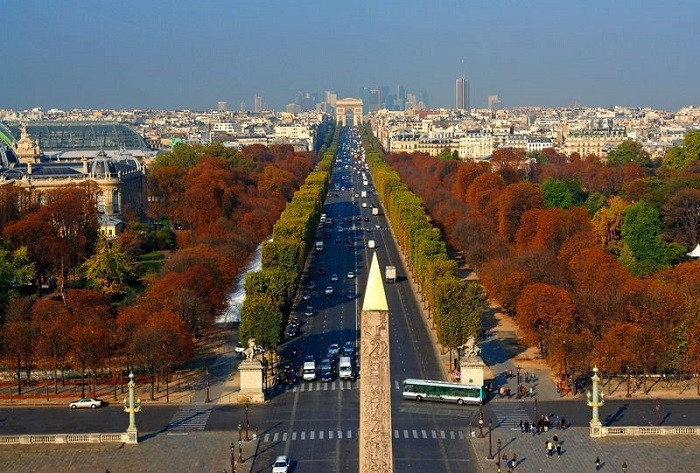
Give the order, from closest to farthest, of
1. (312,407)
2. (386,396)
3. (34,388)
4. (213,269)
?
1. (386,396)
2. (312,407)
3. (34,388)
4. (213,269)

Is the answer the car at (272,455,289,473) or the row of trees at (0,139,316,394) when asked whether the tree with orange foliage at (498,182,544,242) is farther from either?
the car at (272,455,289,473)

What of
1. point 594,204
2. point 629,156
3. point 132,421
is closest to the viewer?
point 132,421

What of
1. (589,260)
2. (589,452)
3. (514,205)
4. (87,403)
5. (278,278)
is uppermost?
(514,205)

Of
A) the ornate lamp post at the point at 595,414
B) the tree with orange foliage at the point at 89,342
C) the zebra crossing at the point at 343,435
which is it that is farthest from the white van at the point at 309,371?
the ornate lamp post at the point at 595,414

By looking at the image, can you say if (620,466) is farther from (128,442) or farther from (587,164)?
(587,164)

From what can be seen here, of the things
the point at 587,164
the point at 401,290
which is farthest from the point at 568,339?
the point at 587,164

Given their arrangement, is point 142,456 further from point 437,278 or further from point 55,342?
point 437,278

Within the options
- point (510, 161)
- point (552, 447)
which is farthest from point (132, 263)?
point (510, 161)
